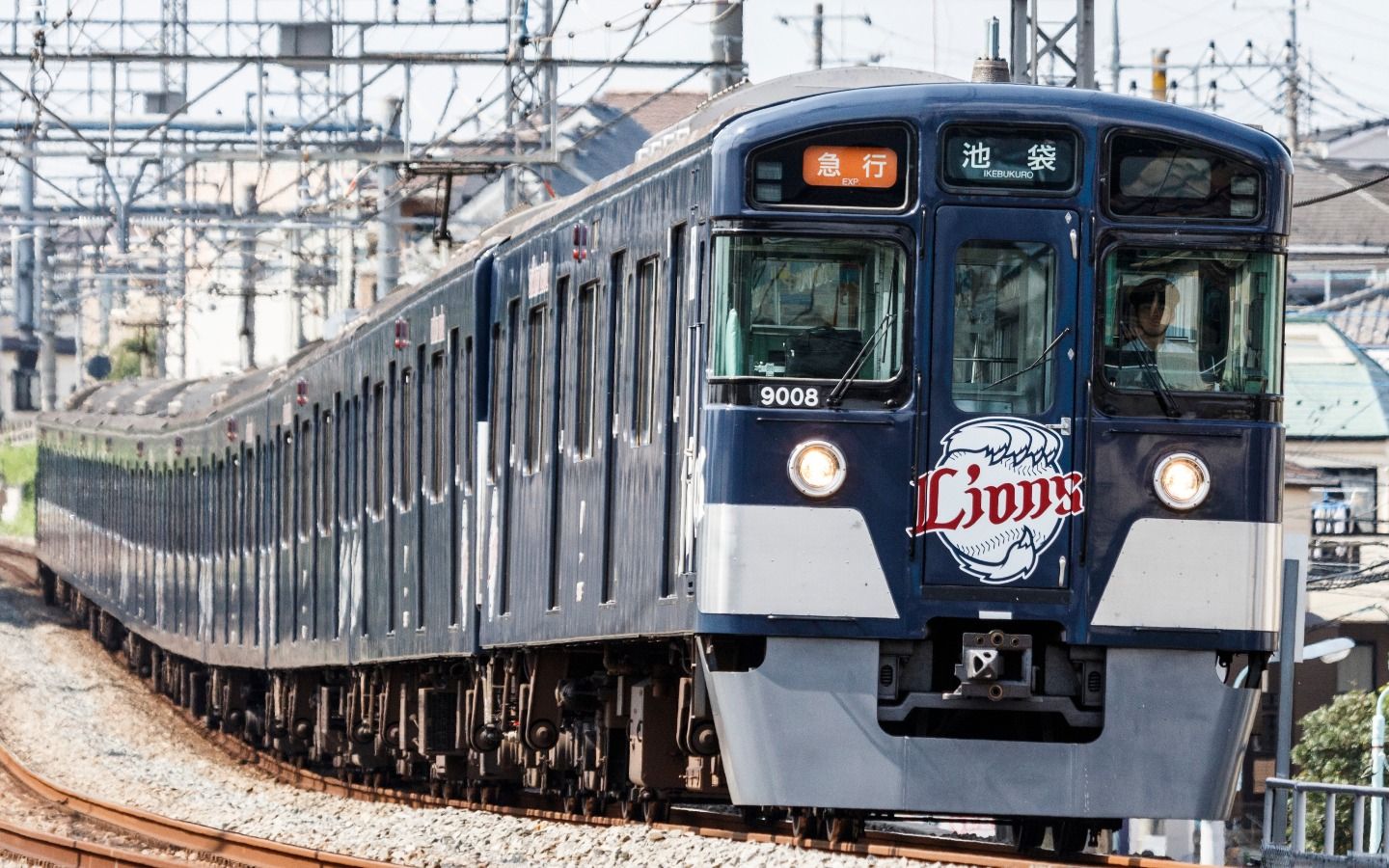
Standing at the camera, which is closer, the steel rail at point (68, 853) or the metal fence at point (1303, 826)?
the metal fence at point (1303, 826)

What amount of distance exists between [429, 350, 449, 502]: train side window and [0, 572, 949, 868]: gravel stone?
74.1 inches

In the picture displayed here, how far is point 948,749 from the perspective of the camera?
9078 millimetres

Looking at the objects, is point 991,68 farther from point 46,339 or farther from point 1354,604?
point 46,339

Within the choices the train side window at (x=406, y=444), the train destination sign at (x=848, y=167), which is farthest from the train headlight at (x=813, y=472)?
the train side window at (x=406, y=444)

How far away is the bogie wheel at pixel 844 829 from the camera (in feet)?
32.9

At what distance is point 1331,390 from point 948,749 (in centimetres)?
3079

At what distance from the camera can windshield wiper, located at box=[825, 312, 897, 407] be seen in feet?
29.8

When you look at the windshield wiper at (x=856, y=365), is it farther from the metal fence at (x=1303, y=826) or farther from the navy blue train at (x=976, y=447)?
the metal fence at (x=1303, y=826)

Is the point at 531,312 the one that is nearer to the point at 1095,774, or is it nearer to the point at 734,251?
the point at 734,251

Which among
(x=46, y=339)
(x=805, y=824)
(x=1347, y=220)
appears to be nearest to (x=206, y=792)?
(x=805, y=824)

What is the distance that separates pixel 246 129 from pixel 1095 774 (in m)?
28.9

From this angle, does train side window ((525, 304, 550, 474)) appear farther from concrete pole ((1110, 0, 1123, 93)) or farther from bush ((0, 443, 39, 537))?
bush ((0, 443, 39, 537))

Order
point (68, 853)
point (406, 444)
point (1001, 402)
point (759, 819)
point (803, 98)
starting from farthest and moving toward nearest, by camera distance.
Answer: point (406, 444) < point (68, 853) < point (759, 819) < point (803, 98) < point (1001, 402)

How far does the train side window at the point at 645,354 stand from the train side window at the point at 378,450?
21.2 ft
